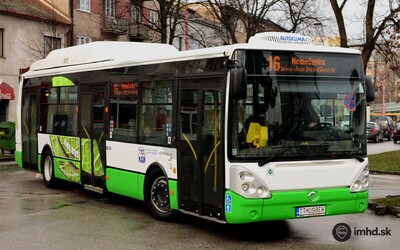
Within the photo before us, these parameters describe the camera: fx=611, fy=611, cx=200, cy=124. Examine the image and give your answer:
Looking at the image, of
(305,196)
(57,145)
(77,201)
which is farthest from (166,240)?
(57,145)

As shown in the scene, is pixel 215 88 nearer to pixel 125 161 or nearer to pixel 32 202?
pixel 125 161

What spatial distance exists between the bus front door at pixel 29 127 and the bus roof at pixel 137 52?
56cm

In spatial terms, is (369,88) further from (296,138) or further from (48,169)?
(48,169)

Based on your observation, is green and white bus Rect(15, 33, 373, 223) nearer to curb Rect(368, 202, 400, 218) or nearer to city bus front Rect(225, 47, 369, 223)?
city bus front Rect(225, 47, 369, 223)

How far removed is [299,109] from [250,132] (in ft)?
2.85

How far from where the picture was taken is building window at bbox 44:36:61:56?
3562cm

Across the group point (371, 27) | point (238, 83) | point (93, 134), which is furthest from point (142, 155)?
point (371, 27)

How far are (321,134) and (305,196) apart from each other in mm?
979

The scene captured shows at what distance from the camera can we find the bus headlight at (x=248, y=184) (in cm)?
859

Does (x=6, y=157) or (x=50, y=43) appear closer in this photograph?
(x=6, y=157)

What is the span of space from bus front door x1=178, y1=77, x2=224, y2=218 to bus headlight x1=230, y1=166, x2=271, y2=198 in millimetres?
349

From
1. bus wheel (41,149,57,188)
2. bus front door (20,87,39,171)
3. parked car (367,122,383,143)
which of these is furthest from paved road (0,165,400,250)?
parked car (367,122,383,143)

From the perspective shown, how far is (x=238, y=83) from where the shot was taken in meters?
8.39

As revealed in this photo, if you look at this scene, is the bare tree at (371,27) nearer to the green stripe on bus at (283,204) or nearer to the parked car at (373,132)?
the green stripe on bus at (283,204)
